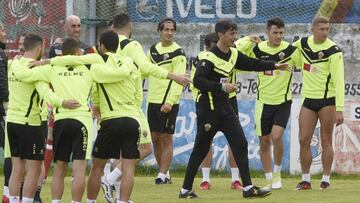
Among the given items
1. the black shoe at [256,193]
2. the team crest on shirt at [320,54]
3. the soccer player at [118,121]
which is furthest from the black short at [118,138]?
the team crest on shirt at [320,54]

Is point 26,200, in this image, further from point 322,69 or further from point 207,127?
point 322,69

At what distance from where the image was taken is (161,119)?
53.7 ft

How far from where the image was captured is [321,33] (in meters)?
14.8

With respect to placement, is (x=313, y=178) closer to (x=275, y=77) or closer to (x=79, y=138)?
(x=275, y=77)

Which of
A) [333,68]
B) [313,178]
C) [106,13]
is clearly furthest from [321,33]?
[106,13]

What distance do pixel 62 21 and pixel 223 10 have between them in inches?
120

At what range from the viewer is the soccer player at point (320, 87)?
14719mm

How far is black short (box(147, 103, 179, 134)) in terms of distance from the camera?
53.6 ft

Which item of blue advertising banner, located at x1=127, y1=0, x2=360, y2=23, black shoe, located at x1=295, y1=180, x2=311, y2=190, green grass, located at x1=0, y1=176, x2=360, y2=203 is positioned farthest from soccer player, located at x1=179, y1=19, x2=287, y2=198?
blue advertising banner, located at x1=127, y1=0, x2=360, y2=23

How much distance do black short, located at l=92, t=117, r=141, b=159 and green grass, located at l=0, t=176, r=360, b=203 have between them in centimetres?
185

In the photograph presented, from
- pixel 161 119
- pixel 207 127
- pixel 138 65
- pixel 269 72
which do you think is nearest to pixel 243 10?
pixel 161 119

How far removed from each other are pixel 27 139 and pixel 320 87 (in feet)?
14.9

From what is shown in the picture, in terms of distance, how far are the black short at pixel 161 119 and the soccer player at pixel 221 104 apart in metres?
2.54

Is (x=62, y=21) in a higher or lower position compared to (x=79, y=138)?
higher
